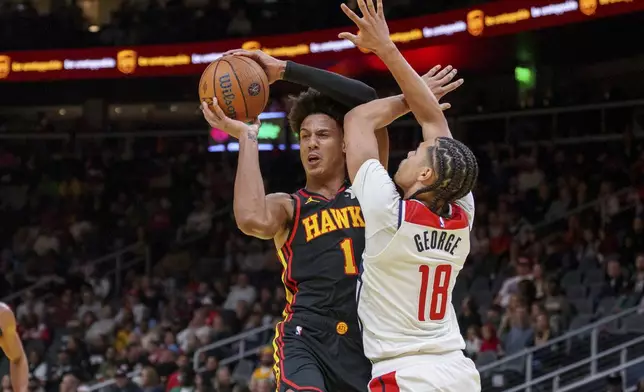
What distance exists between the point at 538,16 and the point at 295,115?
29.4 ft

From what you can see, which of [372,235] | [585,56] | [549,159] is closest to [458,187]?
[372,235]

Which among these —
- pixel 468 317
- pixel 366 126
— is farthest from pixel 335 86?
pixel 468 317

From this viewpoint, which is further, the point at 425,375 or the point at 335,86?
the point at 335,86

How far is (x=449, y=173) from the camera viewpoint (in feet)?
12.8

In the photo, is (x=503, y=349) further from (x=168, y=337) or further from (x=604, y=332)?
(x=168, y=337)

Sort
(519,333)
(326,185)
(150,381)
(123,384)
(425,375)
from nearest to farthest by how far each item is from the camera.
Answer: (425,375), (326,185), (519,333), (150,381), (123,384)

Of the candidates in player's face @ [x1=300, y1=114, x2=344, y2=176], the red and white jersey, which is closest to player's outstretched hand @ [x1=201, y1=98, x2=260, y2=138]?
player's face @ [x1=300, y1=114, x2=344, y2=176]

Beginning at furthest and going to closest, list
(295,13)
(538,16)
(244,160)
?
(295,13) → (538,16) → (244,160)

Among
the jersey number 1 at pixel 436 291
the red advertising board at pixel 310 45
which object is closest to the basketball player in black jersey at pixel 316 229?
the jersey number 1 at pixel 436 291

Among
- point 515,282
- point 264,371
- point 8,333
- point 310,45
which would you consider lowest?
point 264,371

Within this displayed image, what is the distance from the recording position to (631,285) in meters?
11.0

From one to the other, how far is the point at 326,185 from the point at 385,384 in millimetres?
1071

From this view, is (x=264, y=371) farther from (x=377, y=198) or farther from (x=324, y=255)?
(x=377, y=198)

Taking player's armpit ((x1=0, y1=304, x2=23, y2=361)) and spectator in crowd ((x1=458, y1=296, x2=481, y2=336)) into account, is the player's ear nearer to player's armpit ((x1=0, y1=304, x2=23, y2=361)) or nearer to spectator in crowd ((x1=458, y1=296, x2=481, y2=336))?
player's armpit ((x1=0, y1=304, x2=23, y2=361))
